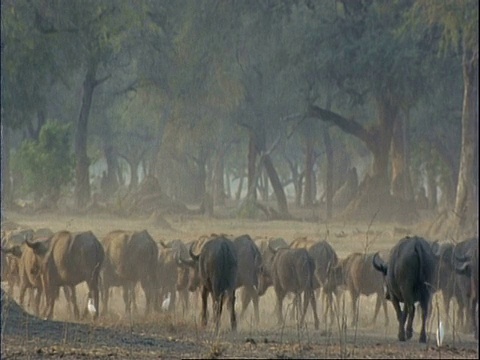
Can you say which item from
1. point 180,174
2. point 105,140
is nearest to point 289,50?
point 180,174

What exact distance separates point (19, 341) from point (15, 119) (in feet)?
38.5

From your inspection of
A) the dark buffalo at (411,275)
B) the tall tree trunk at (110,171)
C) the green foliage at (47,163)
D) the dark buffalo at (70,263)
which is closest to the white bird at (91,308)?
the dark buffalo at (70,263)

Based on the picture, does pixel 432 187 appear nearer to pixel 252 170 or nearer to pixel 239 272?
pixel 252 170

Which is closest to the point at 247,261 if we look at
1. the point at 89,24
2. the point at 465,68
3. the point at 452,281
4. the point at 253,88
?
the point at 452,281

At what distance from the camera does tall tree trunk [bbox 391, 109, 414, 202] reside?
109 ft

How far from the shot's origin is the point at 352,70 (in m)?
33.8

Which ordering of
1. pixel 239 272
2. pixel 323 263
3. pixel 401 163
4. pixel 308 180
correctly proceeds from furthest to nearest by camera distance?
pixel 308 180, pixel 401 163, pixel 323 263, pixel 239 272

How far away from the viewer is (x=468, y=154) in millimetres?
30500

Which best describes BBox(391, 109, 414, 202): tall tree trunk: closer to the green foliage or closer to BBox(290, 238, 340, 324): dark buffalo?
the green foliage

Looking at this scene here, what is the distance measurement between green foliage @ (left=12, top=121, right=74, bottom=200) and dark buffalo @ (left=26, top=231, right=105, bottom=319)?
10011 mm

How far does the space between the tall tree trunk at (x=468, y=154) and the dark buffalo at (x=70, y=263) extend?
7.38 meters

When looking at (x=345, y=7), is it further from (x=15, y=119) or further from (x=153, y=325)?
(x=153, y=325)

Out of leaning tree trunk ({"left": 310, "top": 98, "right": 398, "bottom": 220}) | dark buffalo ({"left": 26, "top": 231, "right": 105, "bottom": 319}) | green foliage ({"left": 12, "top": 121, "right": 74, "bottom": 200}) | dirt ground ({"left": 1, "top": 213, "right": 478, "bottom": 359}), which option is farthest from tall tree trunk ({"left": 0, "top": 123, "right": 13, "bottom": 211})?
dark buffalo ({"left": 26, "top": 231, "right": 105, "bottom": 319})

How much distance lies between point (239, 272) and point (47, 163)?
43.1ft
